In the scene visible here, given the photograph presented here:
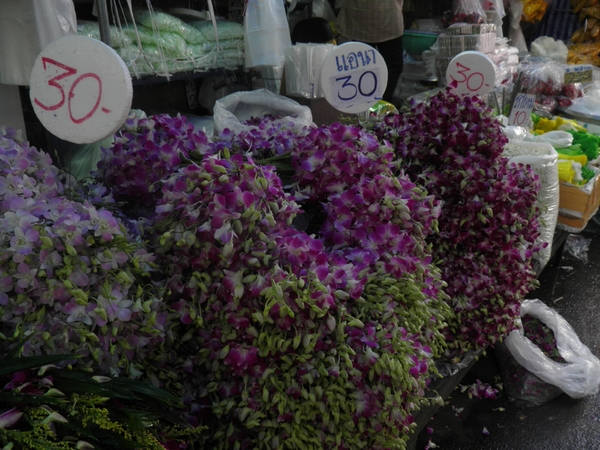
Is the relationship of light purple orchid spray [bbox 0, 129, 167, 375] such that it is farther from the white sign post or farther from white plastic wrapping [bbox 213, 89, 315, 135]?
the white sign post

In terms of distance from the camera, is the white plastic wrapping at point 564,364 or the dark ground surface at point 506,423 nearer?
the dark ground surface at point 506,423

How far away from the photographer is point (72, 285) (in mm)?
782

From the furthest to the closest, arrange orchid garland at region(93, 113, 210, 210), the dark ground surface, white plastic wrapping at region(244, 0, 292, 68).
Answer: white plastic wrapping at region(244, 0, 292, 68) → the dark ground surface → orchid garland at region(93, 113, 210, 210)

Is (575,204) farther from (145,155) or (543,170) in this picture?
(145,155)

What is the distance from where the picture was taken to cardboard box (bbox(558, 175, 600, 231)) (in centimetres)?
288

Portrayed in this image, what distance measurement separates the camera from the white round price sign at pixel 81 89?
0.95 m

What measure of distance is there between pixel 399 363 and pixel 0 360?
2.00ft

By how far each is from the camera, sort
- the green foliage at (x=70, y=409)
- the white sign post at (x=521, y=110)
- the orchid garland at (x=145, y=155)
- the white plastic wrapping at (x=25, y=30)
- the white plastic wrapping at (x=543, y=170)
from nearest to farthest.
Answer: the green foliage at (x=70, y=409) → the orchid garland at (x=145, y=155) → the white plastic wrapping at (x=25, y=30) → the white plastic wrapping at (x=543, y=170) → the white sign post at (x=521, y=110)

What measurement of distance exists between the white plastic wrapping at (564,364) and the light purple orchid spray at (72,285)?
1.70m

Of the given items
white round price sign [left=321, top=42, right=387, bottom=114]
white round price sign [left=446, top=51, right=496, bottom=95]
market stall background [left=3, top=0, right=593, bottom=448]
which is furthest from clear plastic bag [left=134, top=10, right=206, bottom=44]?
market stall background [left=3, top=0, right=593, bottom=448]

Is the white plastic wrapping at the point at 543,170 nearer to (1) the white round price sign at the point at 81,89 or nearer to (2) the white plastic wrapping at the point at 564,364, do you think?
(2) the white plastic wrapping at the point at 564,364

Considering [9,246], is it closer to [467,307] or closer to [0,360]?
[0,360]

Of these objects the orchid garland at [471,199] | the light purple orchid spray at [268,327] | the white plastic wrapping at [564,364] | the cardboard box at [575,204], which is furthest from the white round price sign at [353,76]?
the cardboard box at [575,204]

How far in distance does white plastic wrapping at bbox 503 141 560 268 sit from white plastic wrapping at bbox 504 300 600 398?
46 cm
